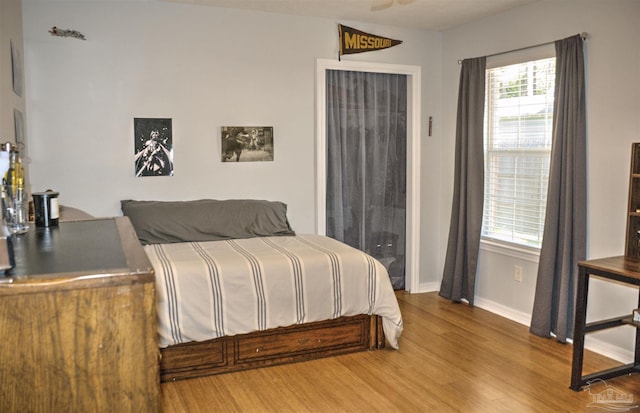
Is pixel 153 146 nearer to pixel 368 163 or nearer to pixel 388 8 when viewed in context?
pixel 368 163

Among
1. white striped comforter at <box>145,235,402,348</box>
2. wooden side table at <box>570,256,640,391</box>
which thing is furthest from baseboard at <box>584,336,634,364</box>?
white striped comforter at <box>145,235,402,348</box>

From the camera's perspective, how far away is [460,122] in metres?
4.77

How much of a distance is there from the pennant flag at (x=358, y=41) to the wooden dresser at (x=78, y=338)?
377 cm

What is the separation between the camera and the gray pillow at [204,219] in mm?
3943

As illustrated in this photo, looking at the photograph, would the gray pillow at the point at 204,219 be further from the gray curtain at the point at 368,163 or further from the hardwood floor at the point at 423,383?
the hardwood floor at the point at 423,383

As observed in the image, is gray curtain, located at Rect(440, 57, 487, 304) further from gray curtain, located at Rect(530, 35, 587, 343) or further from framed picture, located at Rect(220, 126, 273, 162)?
framed picture, located at Rect(220, 126, 273, 162)

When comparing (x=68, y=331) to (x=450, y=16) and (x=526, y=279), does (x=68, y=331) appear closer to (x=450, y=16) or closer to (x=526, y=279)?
(x=526, y=279)

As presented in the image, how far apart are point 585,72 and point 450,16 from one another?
126cm

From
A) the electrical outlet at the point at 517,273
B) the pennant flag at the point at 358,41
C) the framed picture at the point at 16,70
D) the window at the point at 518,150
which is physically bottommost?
the electrical outlet at the point at 517,273

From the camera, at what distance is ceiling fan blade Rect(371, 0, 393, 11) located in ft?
13.5

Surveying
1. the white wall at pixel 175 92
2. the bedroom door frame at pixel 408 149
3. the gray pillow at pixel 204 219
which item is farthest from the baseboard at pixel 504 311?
the gray pillow at pixel 204 219

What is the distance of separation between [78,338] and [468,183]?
3971 millimetres

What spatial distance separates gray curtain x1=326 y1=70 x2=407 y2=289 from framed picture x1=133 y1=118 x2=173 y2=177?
1.40m

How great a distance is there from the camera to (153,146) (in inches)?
165
